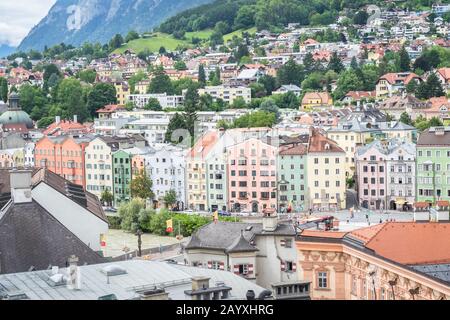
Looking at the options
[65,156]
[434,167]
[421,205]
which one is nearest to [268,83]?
[65,156]

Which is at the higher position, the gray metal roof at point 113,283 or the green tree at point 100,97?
the green tree at point 100,97

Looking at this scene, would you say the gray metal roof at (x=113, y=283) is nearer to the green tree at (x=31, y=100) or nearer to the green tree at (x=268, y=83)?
the green tree at (x=31, y=100)

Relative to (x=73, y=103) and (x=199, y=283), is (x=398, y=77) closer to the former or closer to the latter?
(x=73, y=103)

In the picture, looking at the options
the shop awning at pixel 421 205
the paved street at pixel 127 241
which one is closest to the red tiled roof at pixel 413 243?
the paved street at pixel 127 241

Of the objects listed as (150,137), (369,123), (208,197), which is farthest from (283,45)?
(208,197)

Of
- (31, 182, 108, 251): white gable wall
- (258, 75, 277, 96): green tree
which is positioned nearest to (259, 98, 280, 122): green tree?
(258, 75, 277, 96): green tree

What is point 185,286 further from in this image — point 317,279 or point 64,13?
point 64,13
